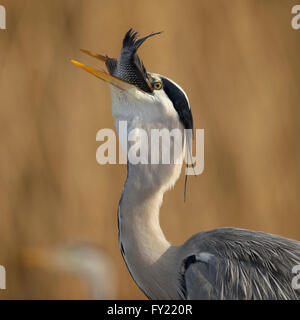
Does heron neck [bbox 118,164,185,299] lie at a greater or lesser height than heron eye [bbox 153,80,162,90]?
lesser

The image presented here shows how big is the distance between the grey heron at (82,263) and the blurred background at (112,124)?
0.6 inches

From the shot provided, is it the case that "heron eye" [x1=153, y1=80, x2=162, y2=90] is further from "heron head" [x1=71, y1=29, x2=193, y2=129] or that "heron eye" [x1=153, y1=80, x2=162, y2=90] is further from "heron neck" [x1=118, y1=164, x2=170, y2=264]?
"heron neck" [x1=118, y1=164, x2=170, y2=264]

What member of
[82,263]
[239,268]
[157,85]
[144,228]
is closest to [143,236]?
[144,228]

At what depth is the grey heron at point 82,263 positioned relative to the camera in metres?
1.35

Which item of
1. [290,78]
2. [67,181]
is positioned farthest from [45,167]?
[290,78]

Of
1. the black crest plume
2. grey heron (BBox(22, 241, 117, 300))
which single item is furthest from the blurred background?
the black crest plume

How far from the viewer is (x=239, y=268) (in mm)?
864

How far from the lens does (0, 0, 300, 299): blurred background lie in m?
1.41

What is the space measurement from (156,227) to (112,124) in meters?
0.59

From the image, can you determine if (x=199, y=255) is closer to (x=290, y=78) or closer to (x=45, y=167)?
(x=45, y=167)

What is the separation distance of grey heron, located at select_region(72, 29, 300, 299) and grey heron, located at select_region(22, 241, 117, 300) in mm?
463

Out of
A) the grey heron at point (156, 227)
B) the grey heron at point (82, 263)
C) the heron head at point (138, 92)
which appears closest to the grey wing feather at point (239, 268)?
the grey heron at point (156, 227)

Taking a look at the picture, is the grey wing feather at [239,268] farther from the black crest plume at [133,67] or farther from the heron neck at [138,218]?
Result: the black crest plume at [133,67]
